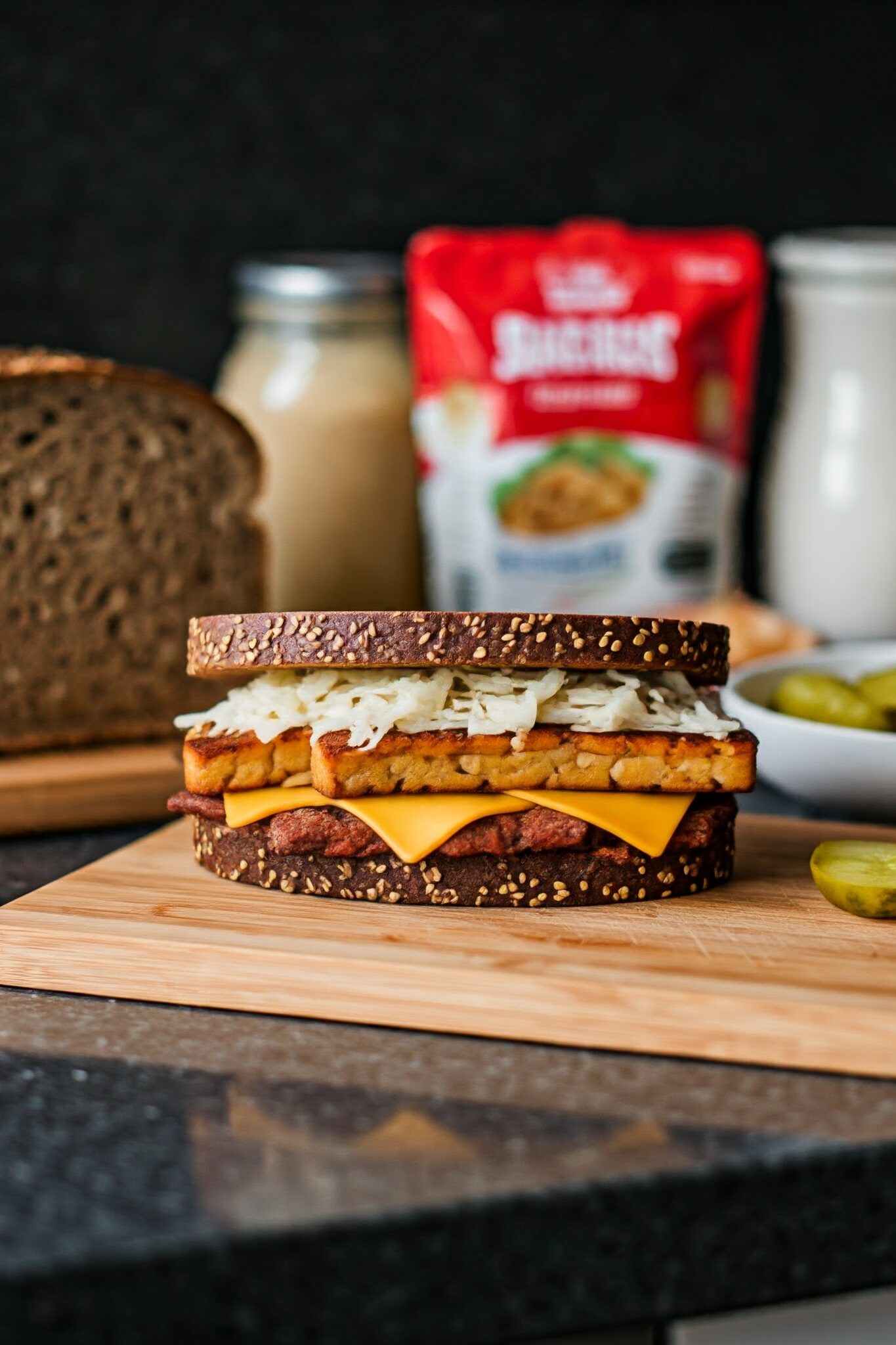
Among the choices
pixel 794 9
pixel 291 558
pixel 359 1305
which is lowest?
pixel 359 1305

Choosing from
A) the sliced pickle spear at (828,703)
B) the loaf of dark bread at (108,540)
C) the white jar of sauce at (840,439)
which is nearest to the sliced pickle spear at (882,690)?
the sliced pickle spear at (828,703)

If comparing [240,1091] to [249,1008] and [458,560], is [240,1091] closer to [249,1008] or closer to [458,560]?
[249,1008]

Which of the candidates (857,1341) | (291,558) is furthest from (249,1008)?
(291,558)

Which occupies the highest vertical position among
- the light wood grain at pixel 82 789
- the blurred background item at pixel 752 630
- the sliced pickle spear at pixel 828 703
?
the sliced pickle spear at pixel 828 703

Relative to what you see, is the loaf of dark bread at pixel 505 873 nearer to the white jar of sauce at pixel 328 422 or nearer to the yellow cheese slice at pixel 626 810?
the yellow cheese slice at pixel 626 810

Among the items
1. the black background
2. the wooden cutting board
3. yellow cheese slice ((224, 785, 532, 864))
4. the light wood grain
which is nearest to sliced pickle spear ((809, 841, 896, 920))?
the wooden cutting board

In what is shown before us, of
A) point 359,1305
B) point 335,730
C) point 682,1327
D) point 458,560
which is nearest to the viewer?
point 359,1305

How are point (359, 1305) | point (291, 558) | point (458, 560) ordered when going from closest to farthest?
point (359, 1305) < point (291, 558) < point (458, 560)
